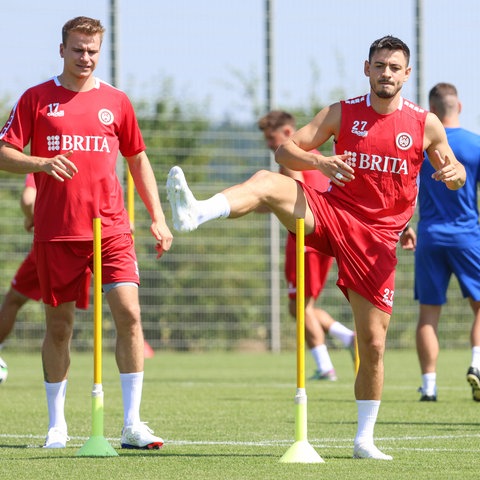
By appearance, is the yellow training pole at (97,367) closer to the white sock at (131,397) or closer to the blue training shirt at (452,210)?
the white sock at (131,397)

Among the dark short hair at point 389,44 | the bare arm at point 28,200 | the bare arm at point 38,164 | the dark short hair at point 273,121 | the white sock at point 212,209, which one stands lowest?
the bare arm at point 28,200

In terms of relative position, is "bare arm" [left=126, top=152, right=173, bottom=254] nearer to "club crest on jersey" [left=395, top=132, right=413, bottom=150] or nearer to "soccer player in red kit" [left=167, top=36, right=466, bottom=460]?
"soccer player in red kit" [left=167, top=36, right=466, bottom=460]

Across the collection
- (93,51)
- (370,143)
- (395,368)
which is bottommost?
(395,368)

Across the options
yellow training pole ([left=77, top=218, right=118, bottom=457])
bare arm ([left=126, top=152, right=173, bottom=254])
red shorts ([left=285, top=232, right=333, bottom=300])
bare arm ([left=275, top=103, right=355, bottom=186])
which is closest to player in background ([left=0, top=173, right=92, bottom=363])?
red shorts ([left=285, top=232, right=333, bottom=300])

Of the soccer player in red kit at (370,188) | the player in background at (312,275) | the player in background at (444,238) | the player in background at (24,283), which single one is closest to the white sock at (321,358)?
the player in background at (312,275)

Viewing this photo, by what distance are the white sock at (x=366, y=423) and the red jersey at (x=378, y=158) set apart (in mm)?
895

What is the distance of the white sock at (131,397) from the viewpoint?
22.9ft

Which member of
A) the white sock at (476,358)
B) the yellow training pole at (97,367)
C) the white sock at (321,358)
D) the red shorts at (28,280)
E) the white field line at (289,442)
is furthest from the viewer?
the white sock at (321,358)

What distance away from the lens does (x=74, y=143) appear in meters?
7.02

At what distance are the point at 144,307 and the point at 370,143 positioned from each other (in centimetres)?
1340

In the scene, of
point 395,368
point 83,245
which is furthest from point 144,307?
point 83,245

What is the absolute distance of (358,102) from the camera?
6711 millimetres

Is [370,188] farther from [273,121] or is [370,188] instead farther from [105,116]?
[273,121]

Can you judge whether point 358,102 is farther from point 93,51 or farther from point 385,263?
point 93,51
